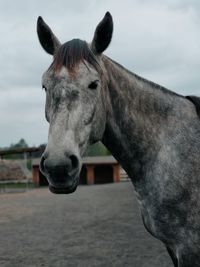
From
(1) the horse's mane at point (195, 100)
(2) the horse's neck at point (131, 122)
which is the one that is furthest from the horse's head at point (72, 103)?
(1) the horse's mane at point (195, 100)

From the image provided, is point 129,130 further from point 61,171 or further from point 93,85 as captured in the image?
point 61,171

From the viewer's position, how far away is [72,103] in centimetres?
311

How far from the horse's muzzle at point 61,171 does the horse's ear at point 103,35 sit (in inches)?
45.6

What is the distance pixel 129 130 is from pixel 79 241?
242 inches

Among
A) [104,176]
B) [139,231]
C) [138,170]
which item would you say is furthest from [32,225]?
[104,176]

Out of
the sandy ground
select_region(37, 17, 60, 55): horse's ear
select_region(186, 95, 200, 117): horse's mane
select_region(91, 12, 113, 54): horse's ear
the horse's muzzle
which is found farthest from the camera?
the sandy ground

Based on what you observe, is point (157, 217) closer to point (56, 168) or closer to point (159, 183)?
point (159, 183)

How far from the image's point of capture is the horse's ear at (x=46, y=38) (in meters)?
3.59

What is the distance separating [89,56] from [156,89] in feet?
3.20

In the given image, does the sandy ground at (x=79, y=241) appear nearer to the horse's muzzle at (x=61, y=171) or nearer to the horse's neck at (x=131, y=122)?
the horse's neck at (x=131, y=122)

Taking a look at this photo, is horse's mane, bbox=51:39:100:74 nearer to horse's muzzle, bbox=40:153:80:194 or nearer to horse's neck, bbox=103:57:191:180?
horse's neck, bbox=103:57:191:180

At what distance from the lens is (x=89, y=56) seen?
3398mm

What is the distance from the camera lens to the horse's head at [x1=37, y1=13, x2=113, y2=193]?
291cm

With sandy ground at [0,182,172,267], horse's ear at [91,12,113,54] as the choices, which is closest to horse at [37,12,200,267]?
horse's ear at [91,12,113,54]
